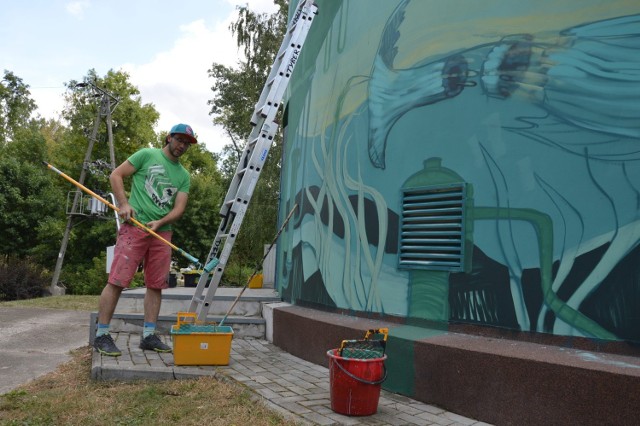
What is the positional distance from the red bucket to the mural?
3.28 ft

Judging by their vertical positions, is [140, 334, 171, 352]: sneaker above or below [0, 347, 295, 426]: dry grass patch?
above

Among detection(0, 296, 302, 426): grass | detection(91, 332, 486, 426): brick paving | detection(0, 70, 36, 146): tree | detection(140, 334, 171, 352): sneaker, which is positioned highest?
detection(0, 70, 36, 146): tree

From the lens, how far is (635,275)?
3.34 meters

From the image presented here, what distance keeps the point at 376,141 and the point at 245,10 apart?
16.6 metres

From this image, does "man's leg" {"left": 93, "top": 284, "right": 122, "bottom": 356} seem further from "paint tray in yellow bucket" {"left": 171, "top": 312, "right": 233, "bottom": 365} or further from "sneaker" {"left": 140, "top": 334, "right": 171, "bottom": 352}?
"paint tray in yellow bucket" {"left": 171, "top": 312, "right": 233, "bottom": 365}

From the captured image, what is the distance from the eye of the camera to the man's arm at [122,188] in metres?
4.92

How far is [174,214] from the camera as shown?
17.1 ft

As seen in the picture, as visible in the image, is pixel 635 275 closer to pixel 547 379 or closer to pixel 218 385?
pixel 547 379

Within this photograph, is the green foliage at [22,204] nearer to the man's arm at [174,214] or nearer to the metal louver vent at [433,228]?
the man's arm at [174,214]

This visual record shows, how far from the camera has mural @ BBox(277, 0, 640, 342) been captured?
11.6 feet

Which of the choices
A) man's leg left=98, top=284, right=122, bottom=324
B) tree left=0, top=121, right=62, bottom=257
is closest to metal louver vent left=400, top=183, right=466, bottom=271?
man's leg left=98, top=284, right=122, bottom=324

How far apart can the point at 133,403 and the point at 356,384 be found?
1613mm

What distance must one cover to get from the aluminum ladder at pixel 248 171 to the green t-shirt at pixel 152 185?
60 cm

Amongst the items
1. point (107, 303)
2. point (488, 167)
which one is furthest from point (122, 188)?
point (488, 167)
